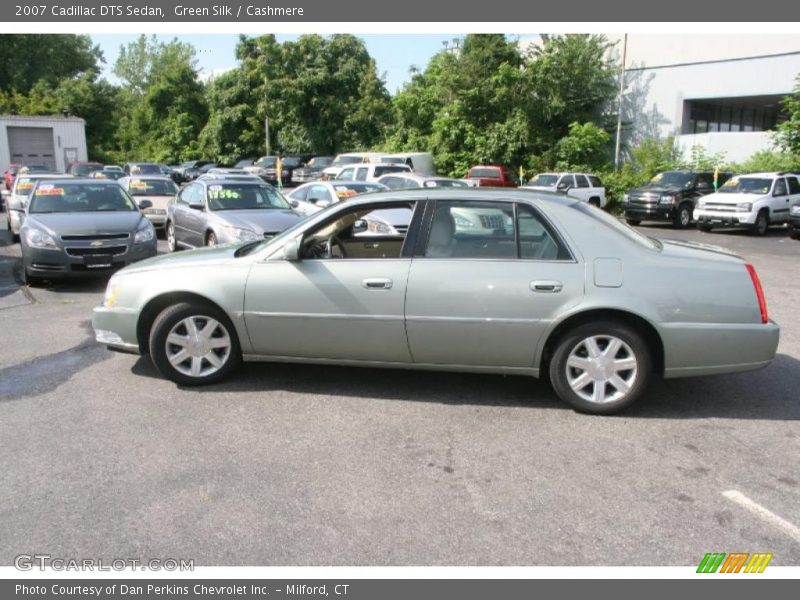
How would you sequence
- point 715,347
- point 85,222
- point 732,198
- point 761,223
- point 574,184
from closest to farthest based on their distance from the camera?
point 715,347 < point 85,222 < point 761,223 < point 732,198 < point 574,184

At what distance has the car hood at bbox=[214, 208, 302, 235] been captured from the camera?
11.0m

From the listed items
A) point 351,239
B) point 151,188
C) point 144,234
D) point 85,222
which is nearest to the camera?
point 351,239

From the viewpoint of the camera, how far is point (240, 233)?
11.0m

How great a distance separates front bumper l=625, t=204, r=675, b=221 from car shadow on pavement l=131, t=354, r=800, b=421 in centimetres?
1688

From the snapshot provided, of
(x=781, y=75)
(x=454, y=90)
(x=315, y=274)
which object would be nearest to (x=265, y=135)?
(x=454, y=90)

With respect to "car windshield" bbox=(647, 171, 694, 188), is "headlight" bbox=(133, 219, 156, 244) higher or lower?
lower

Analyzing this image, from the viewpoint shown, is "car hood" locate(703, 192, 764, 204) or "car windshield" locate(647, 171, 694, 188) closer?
"car hood" locate(703, 192, 764, 204)

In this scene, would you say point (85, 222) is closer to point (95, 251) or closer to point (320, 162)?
point (95, 251)

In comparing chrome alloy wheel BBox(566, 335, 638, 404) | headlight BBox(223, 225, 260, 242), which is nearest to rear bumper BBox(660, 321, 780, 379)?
chrome alloy wheel BBox(566, 335, 638, 404)

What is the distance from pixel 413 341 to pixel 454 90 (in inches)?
1294

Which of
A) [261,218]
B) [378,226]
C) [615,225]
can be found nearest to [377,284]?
[615,225]

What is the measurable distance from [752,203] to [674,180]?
4.04 m

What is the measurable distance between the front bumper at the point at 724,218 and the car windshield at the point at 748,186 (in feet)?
3.26

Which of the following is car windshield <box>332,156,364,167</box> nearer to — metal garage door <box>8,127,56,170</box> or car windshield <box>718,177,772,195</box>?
car windshield <box>718,177,772,195</box>
